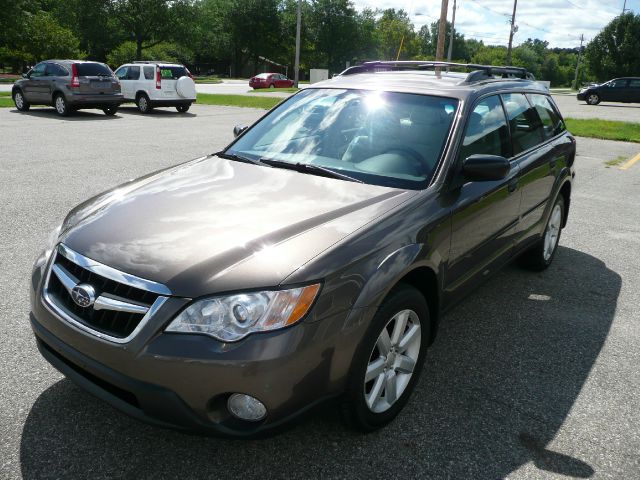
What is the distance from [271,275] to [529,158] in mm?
2822

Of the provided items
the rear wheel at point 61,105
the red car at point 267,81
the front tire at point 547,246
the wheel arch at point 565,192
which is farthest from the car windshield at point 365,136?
the red car at point 267,81

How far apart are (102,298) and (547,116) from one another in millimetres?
4185

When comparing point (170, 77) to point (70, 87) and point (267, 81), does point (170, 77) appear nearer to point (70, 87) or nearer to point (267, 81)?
point (70, 87)

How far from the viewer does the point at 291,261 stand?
91.6 inches

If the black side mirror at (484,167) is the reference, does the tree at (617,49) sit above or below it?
above

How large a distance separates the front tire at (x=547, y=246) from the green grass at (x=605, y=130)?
487 inches

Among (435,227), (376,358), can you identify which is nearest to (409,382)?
(376,358)

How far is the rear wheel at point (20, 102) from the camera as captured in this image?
1831 cm

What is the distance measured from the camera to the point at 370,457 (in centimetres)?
259

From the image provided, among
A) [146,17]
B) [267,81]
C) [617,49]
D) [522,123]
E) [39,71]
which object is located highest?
[146,17]

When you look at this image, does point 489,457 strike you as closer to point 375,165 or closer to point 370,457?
point 370,457

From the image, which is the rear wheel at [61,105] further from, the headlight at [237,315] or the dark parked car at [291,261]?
the headlight at [237,315]

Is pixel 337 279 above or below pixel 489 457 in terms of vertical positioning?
above

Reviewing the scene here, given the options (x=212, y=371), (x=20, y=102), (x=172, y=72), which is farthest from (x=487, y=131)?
(x=20, y=102)
